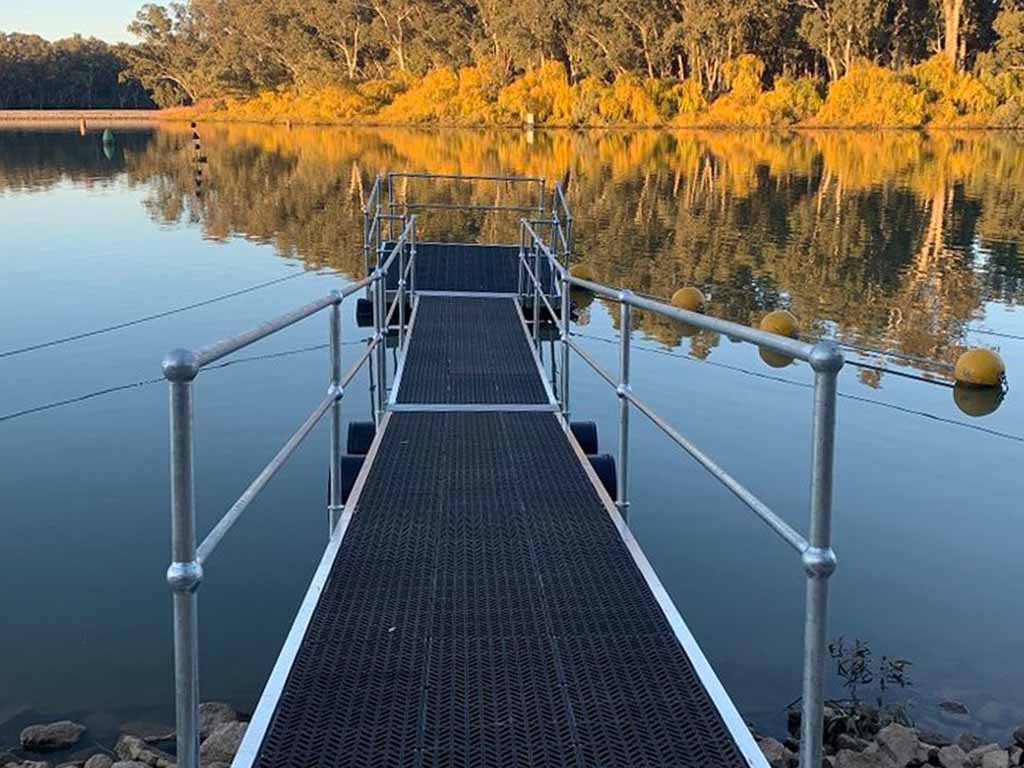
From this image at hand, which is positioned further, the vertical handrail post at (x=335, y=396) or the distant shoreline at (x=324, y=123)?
the distant shoreline at (x=324, y=123)

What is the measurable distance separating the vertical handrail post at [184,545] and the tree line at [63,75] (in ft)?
349

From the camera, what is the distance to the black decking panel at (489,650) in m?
2.83

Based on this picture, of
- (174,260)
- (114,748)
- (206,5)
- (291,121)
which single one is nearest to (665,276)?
(174,260)

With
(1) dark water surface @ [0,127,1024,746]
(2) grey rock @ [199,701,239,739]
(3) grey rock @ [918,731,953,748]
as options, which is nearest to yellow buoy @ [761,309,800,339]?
(1) dark water surface @ [0,127,1024,746]

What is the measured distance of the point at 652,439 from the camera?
936cm

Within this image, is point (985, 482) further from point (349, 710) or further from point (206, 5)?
point (206, 5)

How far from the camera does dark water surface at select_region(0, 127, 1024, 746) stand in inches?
230

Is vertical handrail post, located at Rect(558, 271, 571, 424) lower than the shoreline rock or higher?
higher

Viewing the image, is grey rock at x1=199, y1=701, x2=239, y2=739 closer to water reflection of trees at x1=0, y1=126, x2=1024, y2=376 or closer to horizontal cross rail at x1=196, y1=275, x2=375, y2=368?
horizontal cross rail at x1=196, y1=275, x2=375, y2=368

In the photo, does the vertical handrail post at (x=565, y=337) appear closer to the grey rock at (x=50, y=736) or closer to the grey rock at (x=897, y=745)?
the grey rock at (x=897, y=745)

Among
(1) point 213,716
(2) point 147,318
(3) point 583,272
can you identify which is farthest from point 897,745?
(3) point 583,272

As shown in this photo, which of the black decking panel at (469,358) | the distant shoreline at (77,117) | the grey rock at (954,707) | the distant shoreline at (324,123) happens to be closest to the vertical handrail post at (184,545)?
the grey rock at (954,707)

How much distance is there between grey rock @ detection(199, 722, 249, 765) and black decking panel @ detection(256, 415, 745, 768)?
1085 millimetres

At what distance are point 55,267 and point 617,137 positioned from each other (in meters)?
41.4
